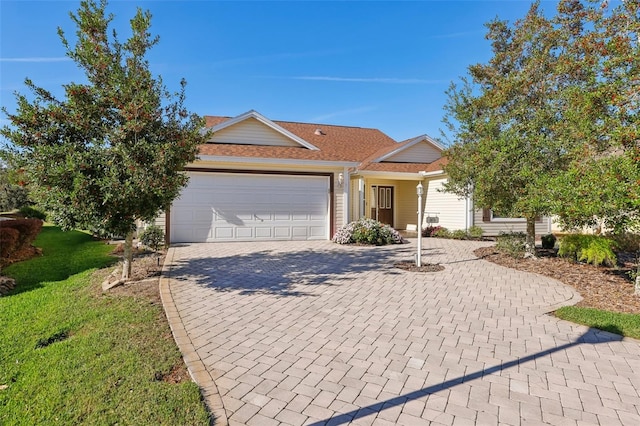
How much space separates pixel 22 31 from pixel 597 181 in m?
12.2

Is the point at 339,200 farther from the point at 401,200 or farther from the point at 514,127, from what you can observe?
the point at 514,127

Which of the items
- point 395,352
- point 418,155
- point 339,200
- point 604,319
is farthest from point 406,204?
point 395,352

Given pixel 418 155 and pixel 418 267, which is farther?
pixel 418 155

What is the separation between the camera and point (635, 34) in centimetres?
620

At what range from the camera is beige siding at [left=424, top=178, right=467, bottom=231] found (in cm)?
1581

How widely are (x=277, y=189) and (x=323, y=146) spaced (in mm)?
4997

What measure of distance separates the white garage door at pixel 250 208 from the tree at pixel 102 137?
20.9ft

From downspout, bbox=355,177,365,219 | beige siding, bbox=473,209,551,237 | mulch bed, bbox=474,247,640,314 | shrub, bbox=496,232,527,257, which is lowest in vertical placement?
mulch bed, bbox=474,247,640,314

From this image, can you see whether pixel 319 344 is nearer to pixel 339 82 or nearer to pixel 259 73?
pixel 259 73

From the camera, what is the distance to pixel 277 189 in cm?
1373

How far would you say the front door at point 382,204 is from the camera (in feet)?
60.7

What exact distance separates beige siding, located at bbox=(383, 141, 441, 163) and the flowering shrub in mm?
4973

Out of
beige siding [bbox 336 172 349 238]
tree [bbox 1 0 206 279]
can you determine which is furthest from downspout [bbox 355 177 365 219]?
tree [bbox 1 0 206 279]

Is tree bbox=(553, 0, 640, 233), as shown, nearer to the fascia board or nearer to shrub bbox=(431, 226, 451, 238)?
shrub bbox=(431, 226, 451, 238)
